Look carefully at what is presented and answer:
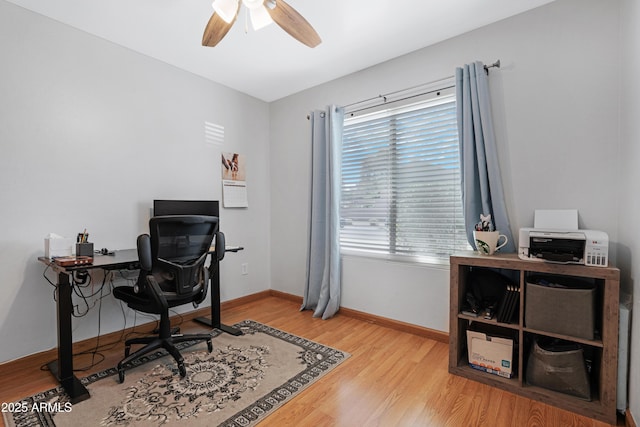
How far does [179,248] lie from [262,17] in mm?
1587

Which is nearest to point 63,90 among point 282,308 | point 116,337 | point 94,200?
point 94,200

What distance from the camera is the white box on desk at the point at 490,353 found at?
186 centimetres

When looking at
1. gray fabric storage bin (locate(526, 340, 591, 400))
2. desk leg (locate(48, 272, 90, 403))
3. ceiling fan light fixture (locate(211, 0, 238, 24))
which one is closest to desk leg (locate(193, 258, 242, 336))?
desk leg (locate(48, 272, 90, 403))

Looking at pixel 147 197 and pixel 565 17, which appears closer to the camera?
pixel 565 17

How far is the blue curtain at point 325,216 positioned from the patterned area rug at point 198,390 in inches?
29.0

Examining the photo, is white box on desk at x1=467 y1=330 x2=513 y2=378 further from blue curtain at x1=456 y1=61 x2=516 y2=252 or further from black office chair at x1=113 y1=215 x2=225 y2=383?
black office chair at x1=113 y1=215 x2=225 y2=383

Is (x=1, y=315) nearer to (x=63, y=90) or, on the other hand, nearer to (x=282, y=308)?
(x=63, y=90)

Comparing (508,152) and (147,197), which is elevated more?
(508,152)

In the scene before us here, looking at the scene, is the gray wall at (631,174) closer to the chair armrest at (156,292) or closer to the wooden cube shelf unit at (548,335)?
the wooden cube shelf unit at (548,335)

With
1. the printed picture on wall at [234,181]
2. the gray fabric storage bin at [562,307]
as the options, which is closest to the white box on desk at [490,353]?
the gray fabric storage bin at [562,307]

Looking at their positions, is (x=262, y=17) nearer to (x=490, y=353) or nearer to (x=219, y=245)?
(x=219, y=245)

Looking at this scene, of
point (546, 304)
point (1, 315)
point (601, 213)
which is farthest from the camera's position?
point (1, 315)

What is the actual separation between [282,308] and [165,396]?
66.5 inches

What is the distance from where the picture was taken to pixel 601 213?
6.11ft
